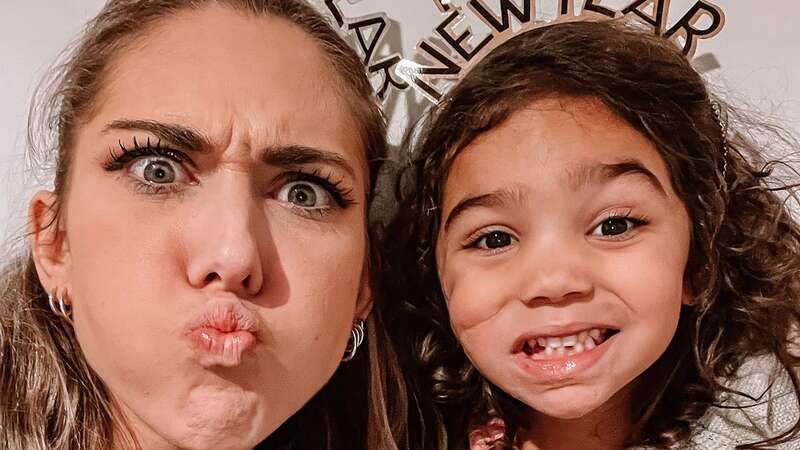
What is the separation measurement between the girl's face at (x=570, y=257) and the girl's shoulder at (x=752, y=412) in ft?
0.60

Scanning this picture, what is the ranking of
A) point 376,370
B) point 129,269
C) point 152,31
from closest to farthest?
point 129,269 → point 152,31 → point 376,370

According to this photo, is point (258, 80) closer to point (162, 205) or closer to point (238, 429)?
point (162, 205)

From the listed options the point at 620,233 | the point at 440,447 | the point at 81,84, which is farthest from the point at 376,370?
the point at 81,84

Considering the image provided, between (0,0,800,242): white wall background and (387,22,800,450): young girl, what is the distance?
12 cm

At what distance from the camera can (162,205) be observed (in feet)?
2.86

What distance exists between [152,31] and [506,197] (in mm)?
420

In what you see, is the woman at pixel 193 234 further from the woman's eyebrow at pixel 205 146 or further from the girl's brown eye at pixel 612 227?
the girl's brown eye at pixel 612 227

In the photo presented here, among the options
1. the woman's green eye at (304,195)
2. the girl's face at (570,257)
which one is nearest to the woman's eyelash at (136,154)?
the woman's green eye at (304,195)

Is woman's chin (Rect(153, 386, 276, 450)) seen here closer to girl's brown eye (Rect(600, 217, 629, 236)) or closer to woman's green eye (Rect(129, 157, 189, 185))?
woman's green eye (Rect(129, 157, 189, 185))

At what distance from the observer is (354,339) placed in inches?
41.7

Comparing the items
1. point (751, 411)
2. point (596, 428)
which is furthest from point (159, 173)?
point (751, 411)

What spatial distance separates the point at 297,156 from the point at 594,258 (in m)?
0.34

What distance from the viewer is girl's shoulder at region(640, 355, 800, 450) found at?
43.1 inches

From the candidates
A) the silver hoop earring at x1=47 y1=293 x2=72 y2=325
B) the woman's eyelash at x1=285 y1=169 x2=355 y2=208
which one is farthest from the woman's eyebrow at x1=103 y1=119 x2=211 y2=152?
the silver hoop earring at x1=47 y1=293 x2=72 y2=325
